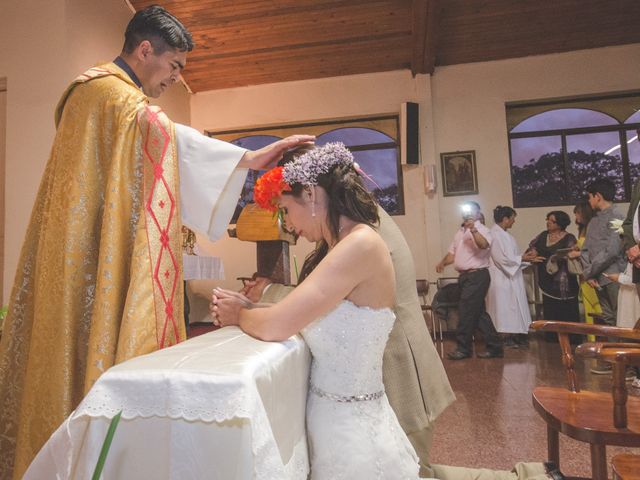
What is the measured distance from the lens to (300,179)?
1597mm

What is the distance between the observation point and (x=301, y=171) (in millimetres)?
1597

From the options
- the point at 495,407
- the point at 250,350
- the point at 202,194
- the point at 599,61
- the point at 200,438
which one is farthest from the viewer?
the point at 599,61

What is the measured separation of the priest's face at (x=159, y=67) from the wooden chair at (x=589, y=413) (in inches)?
71.6

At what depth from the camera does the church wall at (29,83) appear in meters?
5.14

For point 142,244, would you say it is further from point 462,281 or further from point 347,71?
point 347,71

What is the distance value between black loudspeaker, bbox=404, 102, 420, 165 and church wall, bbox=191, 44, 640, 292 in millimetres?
152

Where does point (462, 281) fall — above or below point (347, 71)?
below

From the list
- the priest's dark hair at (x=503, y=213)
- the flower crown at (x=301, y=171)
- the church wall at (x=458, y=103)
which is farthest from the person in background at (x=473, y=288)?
the flower crown at (x=301, y=171)

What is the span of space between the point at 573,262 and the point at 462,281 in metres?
1.41

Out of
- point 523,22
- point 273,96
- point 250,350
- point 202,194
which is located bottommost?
point 250,350

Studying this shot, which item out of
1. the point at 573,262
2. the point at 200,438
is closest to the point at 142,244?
the point at 200,438

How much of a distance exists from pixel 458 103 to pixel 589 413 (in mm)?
6729

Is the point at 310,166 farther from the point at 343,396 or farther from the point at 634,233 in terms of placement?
the point at 634,233

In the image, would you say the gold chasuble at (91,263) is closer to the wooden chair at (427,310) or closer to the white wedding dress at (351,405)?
the white wedding dress at (351,405)
